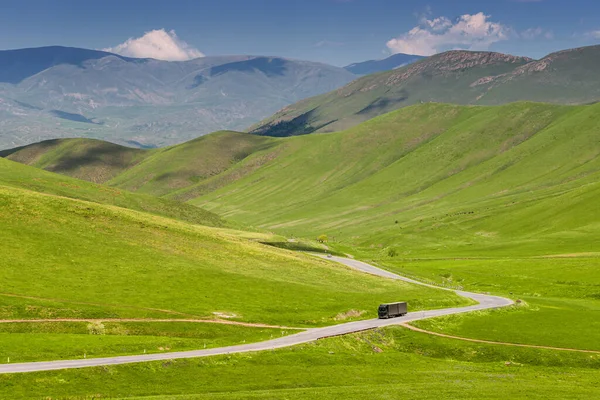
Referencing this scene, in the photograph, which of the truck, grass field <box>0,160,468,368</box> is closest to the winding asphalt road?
the truck

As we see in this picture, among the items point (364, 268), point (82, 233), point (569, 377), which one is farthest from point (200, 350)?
point (364, 268)

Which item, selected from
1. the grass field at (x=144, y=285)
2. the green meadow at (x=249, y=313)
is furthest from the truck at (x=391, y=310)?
the green meadow at (x=249, y=313)

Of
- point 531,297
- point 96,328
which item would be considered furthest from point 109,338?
point 531,297

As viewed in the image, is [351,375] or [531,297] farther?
[531,297]

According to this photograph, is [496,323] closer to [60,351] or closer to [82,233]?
[60,351]

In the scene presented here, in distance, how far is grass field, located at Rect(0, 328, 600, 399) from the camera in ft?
180

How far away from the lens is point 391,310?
95625mm

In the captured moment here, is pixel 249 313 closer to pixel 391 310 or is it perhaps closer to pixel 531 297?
pixel 391 310

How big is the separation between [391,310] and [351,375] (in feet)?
102

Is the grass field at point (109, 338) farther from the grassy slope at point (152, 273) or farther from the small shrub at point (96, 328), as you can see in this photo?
the grassy slope at point (152, 273)

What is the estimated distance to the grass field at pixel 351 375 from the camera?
54.8 metres

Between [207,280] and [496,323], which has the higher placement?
[207,280]

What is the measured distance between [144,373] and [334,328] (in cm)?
3314

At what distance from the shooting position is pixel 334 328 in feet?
285
